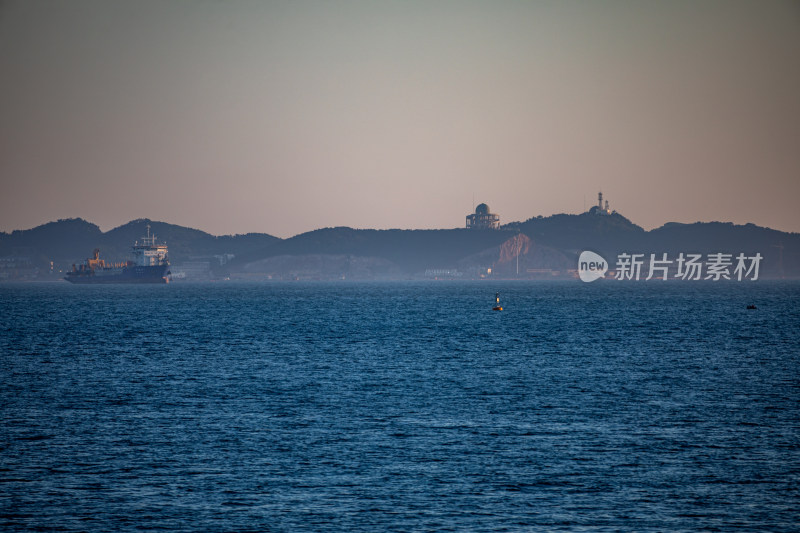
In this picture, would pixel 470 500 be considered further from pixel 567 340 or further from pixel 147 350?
pixel 567 340

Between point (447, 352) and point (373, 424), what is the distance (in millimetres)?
38449

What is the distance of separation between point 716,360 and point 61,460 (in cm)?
5515

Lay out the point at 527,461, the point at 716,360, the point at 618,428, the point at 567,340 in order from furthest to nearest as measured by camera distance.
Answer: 1. the point at 567,340
2. the point at 716,360
3. the point at 618,428
4. the point at 527,461

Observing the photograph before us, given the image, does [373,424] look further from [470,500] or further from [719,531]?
[719,531]

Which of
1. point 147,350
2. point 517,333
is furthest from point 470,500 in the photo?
point 517,333

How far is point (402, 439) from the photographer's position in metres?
36.6

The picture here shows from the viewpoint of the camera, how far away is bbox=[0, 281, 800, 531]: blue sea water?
85.9 ft

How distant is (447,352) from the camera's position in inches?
3078

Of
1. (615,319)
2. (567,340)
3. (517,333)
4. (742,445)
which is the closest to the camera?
(742,445)

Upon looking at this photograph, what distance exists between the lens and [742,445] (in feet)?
115

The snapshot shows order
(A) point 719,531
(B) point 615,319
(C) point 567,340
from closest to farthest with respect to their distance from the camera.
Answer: (A) point 719,531 → (C) point 567,340 → (B) point 615,319

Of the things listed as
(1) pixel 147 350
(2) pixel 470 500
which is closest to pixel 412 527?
(2) pixel 470 500

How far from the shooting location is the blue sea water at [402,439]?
2619cm

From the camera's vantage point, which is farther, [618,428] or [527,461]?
[618,428]
